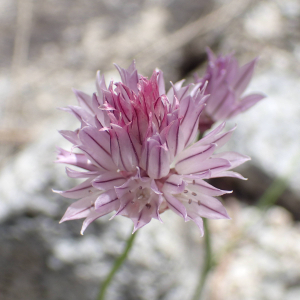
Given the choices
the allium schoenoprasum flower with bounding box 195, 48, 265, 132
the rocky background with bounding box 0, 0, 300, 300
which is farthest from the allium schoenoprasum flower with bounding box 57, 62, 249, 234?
the rocky background with bounding box 0, 0, 300, 300

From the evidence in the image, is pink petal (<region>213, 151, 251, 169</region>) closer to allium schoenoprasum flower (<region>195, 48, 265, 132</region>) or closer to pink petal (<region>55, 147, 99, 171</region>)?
allium schoenoprasum flower (<region>195, 48, 265, 132</region>)

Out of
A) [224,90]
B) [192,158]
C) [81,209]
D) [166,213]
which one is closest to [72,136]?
[81,209]

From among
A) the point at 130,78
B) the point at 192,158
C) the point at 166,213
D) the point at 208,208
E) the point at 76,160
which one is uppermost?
the point at 130,78

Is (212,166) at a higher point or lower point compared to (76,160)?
lower

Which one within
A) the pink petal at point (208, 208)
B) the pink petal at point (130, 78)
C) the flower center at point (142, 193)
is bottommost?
the pink petal at point (208, 208)

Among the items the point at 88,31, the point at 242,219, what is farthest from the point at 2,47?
the point at 242,219

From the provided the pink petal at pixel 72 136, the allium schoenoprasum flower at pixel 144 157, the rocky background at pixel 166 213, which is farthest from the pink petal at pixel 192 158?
the rocky background at pixel 166 213

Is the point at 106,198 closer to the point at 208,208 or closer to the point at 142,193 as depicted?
the point at 142,193

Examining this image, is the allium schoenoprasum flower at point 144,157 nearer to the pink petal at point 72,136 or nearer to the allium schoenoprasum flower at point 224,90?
the pink petal at point 72,136
